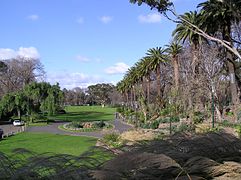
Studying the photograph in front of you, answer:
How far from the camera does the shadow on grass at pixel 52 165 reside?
328 centimetres

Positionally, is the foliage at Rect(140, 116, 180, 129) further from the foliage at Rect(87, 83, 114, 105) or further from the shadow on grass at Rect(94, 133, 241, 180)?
the foliage at Rect(87, 83, 114, 105)

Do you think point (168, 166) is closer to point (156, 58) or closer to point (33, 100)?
point (156, 58)

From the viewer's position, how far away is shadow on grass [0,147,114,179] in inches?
129

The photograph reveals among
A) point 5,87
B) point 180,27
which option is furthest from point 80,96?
point 180,27

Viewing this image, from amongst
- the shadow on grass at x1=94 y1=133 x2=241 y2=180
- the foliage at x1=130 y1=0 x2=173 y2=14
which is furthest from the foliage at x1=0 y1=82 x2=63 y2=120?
the shadow on grass at x1=94 y1=133 x2=241 y2=180

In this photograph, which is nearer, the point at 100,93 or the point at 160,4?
the point at 160,4

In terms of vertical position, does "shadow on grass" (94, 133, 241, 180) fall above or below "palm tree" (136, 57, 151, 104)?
below

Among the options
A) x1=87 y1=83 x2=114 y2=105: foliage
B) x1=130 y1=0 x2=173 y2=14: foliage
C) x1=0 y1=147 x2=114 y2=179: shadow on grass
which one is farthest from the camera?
x1=87 y1=83 x2=114 y2=105: foliage

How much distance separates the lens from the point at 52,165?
3.43 metres

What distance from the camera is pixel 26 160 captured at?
3.81 metres

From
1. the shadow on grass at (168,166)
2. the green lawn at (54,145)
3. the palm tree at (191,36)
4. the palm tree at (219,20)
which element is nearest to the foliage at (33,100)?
the palm tree at (191,36)

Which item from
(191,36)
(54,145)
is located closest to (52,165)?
(54,145)

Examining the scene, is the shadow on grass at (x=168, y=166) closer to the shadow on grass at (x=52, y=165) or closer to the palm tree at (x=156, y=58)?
the shadow on grass at (x=52, y=165)

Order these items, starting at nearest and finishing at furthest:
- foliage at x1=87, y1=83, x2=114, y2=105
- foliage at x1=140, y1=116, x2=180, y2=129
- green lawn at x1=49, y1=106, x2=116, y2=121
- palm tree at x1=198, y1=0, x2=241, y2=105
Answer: palm tree at x1=198, y1=0, x2=241, y2=105 → foliage at x1=140, y1=116, x2=180, y2=129 → green lawn at x1=49, y1=106, x2=116, y2=121 → foliage at x1=87, y1=83, x2=114, y2=105
